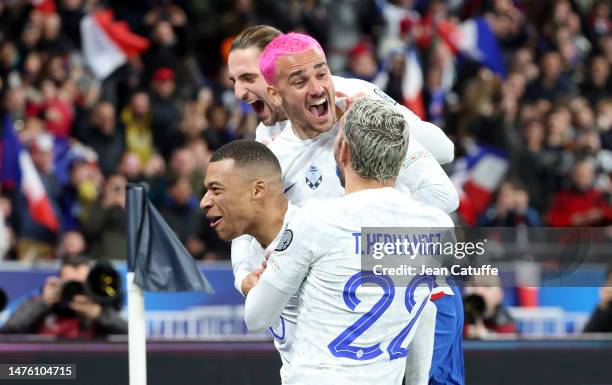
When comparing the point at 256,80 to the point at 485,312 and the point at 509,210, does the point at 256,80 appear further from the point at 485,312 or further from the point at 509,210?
the point at 509,210

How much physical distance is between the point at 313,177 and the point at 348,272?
1163mm

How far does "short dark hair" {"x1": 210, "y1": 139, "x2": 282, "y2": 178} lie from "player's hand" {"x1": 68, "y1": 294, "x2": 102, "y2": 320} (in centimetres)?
306

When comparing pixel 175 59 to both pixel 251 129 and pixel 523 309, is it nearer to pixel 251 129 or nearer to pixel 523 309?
pixel 251 129

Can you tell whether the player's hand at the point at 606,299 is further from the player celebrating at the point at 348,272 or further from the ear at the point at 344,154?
the ear at the point at 344,154

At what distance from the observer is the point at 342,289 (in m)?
4.36

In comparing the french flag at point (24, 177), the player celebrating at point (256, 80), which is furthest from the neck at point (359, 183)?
the french flag at point (24, 177)

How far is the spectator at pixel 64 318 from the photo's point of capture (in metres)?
7.70

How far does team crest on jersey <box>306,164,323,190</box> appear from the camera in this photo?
545 centimetres

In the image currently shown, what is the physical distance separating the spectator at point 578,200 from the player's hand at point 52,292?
6.31m

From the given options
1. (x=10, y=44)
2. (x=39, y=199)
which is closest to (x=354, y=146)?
(x=39, y=199)

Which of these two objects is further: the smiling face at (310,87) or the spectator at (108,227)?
the spectator at (108,227)

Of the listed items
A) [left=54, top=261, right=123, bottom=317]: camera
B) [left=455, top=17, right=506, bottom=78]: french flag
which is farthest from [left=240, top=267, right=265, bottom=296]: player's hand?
[left=455, top=17, right=506, bottom=78]: french flag

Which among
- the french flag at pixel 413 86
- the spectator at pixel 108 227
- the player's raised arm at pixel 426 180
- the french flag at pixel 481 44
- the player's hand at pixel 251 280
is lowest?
the player's hand at pixel 251 280

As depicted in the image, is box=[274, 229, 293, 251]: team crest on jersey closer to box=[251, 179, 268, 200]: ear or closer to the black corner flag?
box=[251, 179, 268, 200]: ear
